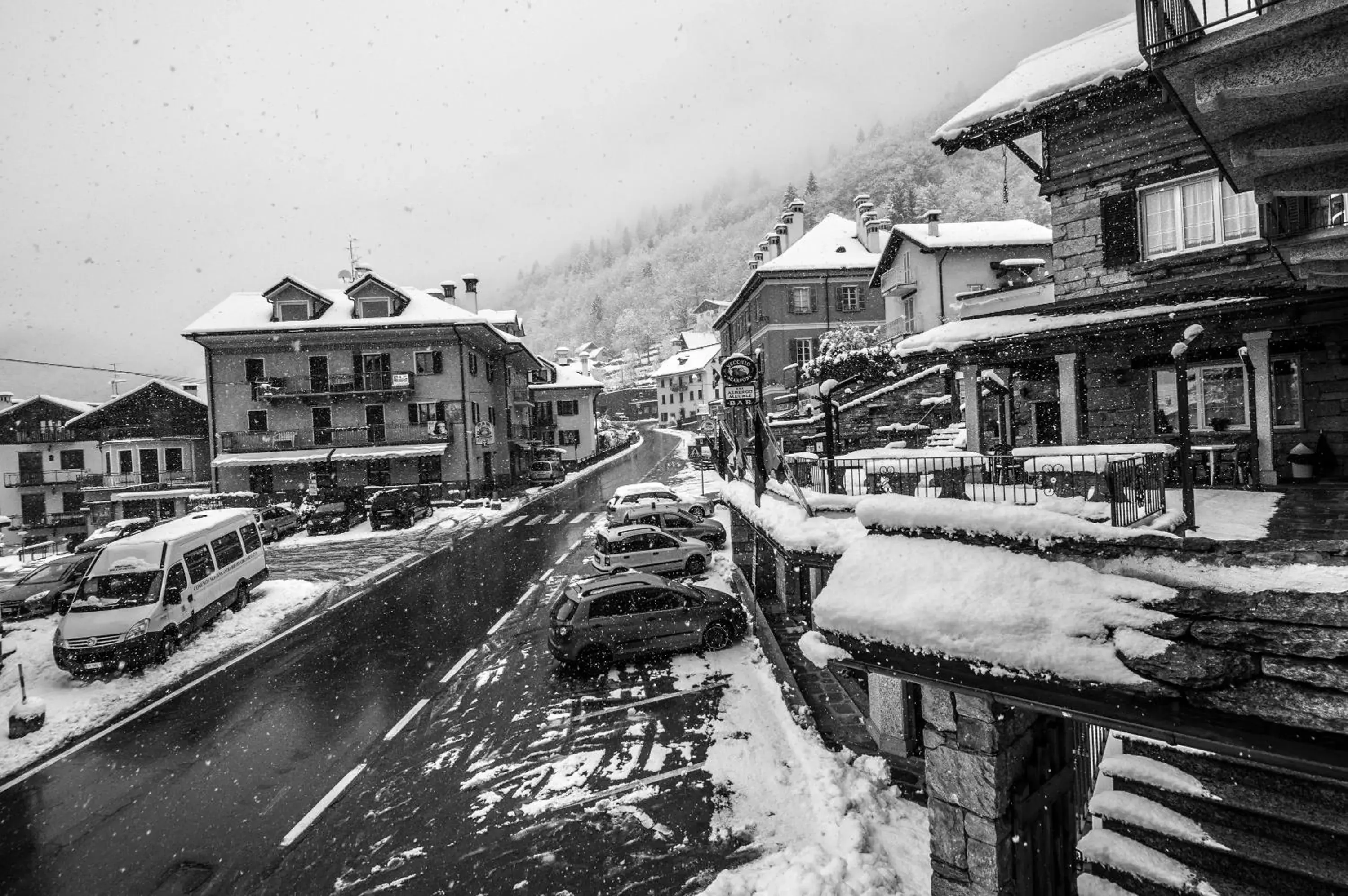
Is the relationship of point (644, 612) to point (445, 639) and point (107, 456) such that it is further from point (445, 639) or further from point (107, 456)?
point (107, 456)

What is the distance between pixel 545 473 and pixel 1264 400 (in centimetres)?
3948

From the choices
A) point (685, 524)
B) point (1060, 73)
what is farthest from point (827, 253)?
point (1060, 73)

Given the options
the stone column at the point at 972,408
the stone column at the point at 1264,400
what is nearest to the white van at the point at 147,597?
the stone column at the point at 972,408

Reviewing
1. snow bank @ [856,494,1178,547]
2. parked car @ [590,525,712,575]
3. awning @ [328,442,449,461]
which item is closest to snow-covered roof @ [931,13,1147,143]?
snow bank @ [856,494,1178,547]

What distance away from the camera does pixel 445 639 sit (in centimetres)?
1426

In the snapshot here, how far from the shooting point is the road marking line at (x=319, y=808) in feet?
24.9

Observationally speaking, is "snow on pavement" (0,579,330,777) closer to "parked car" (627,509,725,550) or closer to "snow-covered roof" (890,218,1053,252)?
"parked car" (627,509,725,550)

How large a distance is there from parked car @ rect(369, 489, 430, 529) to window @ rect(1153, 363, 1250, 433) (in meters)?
28.5

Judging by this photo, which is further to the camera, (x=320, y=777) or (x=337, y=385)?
(x=337, y=385)

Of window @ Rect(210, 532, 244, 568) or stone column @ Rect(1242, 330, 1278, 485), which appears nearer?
stone column @ Rect(1242, 330, 1278, 485)

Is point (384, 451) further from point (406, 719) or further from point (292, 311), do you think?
point (406, 719)

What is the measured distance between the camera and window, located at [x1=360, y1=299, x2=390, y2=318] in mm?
35906

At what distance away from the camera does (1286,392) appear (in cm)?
1095

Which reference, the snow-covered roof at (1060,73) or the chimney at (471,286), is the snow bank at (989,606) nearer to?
the snow-covered roof at (1060,73)
